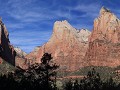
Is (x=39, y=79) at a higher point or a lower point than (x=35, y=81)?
higher

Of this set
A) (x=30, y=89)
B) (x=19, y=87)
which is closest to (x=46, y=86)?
(x=30, y=89)

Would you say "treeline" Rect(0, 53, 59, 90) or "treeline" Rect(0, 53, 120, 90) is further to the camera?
"treeline" Rect(0, 53, 59, 90)

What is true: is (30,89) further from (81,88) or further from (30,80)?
(81,88)

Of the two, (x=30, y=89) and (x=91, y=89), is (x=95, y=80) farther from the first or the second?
(x=30, y=89)

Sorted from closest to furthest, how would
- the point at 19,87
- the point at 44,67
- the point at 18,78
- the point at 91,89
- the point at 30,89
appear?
the point at 44,67 < the point at 30,89 < the point at 19,87 < the point at 91,89 < the point at 18,78

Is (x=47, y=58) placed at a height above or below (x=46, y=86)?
above

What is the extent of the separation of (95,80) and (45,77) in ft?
207

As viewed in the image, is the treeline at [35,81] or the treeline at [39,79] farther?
the treeline at [35,81]

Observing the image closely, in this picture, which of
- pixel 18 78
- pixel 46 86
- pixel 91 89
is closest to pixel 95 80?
pixel 91 89

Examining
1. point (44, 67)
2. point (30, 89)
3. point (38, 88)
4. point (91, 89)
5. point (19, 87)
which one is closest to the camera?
point (44, 67)

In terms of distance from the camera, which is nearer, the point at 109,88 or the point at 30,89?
the point at 30,89

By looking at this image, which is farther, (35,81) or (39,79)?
(35,81)

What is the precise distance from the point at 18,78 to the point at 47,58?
242ft

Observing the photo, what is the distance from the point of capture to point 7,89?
124000 mm
